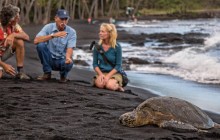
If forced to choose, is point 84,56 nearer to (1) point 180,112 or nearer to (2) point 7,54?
(2) point 7,54

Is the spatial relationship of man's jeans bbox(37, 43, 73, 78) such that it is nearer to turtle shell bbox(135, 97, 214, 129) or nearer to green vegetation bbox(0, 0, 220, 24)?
turtle shell bbox(135, 97, 214, 129)

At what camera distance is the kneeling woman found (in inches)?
294

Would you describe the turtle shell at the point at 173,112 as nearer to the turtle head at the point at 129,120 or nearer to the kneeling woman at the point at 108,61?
the turtle head at the point at 129,120

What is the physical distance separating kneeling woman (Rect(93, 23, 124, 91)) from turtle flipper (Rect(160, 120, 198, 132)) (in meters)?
2.61

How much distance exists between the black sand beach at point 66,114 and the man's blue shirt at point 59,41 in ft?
1.65

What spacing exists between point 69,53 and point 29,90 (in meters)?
1.07

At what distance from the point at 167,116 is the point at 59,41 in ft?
10.8

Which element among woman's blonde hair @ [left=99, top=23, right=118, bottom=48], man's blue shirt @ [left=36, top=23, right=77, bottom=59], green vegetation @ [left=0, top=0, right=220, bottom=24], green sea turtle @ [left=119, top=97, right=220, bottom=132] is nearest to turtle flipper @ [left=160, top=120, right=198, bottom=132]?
green sea turtle @ [left=119, top=97, right=220, bottom=132]

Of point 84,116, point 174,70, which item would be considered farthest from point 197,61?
point 84,116

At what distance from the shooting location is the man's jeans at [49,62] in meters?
7.93

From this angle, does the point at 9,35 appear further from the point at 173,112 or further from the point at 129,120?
the point at 173,112

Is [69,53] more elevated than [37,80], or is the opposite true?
[69,53]

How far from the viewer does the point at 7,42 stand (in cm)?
738

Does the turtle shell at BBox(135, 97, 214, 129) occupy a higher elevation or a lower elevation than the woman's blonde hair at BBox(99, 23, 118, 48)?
lower
